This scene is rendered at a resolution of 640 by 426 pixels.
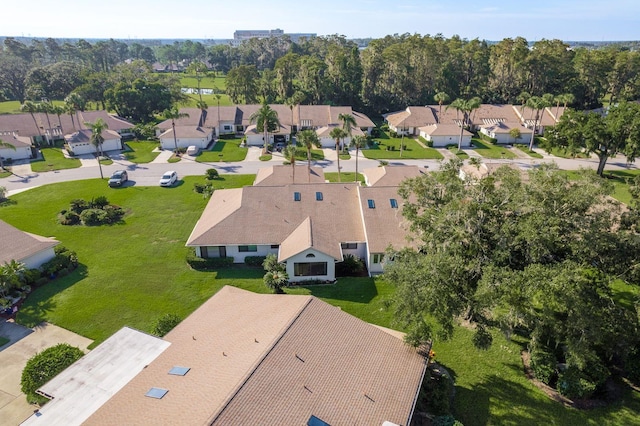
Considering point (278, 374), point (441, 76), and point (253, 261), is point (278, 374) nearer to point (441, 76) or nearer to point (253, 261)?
point (253, 261)

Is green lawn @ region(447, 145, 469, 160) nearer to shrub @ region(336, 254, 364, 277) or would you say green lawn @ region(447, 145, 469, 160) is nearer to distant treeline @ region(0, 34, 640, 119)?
distant treeline @ region(0, 34, 640, 119)

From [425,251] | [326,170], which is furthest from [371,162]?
[425,251]

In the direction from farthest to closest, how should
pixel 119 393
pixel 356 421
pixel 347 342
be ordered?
pixel 347 342
pixel 119 393
pixel 356 421

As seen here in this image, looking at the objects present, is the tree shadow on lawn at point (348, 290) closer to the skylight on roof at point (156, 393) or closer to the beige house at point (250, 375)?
the beige house at point (250, 375)

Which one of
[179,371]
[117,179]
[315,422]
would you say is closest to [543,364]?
[315,422]

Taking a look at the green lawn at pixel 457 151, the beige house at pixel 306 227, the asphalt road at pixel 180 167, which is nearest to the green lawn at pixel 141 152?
the asphalt road at pixel 180 167

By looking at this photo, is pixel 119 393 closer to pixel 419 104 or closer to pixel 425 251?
pixel 425 251
